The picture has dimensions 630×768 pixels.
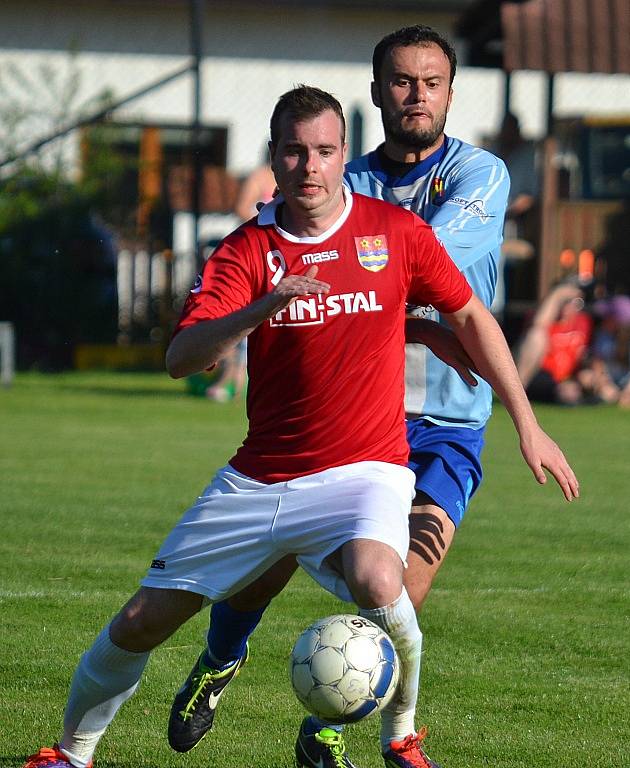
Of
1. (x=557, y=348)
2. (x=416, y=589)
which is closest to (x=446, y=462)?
(x=416, y=589)

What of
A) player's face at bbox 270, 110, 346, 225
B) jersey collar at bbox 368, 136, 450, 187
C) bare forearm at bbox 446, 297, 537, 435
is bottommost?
bare forearm at bbox 446, 297, 537, 435

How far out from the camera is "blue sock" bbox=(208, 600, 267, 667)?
488 centimetres

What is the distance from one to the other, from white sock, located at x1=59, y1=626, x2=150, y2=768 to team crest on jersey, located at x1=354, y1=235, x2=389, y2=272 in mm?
1330

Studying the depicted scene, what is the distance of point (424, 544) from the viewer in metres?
4.79

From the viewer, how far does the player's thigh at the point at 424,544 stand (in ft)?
15.5

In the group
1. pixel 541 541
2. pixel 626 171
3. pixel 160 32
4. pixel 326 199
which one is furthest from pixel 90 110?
pixel 326 199

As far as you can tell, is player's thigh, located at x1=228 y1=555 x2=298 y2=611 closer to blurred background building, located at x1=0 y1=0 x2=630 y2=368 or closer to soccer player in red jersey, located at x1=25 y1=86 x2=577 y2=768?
soccer player in red jersey, located at x1=25 y1=86 x2=577 y2=768

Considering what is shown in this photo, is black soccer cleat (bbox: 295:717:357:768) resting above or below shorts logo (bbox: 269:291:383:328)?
below

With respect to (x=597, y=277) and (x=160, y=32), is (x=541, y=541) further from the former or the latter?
(x=160, y=32)

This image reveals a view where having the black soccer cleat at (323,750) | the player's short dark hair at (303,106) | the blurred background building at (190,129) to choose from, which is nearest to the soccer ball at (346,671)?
the black soccer cleat at (323,750)

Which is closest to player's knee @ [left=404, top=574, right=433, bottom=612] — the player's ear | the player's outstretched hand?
the player's outstretched hand

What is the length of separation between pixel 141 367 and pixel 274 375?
50.9 feet

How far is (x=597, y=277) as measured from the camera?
1834 centimetres

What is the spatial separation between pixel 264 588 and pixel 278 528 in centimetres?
62
